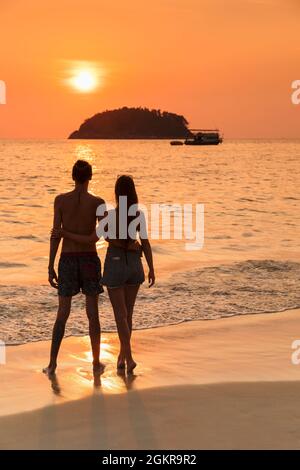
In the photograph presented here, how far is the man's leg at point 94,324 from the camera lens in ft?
21.4

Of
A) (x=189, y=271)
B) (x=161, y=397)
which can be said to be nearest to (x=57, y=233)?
(x=161, y=397)

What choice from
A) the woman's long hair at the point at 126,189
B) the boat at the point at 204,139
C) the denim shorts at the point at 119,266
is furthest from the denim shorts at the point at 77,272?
the boat at the point at 204,139

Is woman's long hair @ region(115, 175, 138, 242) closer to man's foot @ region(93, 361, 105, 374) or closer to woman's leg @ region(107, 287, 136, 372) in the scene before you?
woman's leg @ region(107, 287, 136, 372)

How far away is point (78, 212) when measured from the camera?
250 inches

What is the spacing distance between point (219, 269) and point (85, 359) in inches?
280

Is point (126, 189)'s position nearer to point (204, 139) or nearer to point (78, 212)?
point (78, 212)

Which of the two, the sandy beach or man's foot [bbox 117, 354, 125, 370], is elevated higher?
man's foot [bbox 117, 354, 125, 370]

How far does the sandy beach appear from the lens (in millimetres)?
4977

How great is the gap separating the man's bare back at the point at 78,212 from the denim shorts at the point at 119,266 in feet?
0.75

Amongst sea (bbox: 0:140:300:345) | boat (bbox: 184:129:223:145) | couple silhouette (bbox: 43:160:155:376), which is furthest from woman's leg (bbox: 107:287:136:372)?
boat (bbox: 184:129:223:145)

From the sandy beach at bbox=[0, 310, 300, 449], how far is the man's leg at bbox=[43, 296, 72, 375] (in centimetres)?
13
